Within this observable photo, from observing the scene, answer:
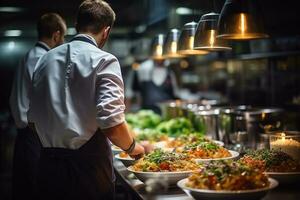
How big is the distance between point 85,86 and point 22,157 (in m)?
1.98

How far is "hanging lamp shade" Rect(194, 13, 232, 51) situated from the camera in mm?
3264

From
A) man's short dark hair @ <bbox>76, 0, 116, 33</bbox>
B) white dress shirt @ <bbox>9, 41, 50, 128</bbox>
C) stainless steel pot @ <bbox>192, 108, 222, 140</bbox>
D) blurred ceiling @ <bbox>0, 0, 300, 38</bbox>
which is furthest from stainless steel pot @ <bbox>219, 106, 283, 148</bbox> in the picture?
white dress shirt @ <bbox>9, 41, 50, 128</bbox>

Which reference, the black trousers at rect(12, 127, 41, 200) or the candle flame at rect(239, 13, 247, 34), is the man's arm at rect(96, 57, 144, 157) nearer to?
the candle flame at rect(239, 13, 247, 34)

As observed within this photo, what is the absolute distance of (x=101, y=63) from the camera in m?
2.68

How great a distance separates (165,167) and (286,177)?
670 mm

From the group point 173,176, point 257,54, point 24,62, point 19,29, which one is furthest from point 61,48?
point 19,29

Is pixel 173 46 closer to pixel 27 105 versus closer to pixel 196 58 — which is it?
Result: pixel 27 105

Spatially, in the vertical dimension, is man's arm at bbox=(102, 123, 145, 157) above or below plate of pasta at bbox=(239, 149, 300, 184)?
above

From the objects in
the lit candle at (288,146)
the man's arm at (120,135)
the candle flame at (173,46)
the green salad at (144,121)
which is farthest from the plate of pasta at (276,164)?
the green salad at (144,121)

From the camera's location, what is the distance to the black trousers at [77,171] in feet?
8.93

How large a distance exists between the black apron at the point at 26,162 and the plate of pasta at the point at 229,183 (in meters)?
2.23

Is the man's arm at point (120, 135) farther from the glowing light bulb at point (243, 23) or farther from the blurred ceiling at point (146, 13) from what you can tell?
the blurred ceiling at point (146, 13)

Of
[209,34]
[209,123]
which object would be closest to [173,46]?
[209,123]

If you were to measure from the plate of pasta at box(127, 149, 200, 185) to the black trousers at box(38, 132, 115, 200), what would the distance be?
0.68 feet
